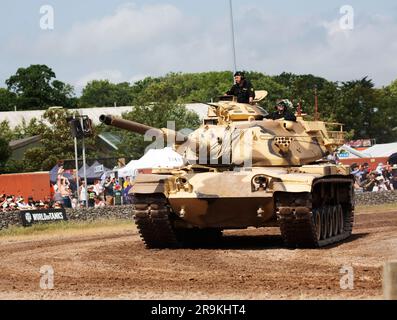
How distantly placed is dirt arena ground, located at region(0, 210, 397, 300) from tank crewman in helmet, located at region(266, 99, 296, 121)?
2755 millimetres

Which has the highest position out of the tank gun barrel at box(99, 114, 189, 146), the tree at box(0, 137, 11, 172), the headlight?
the tank gun barrel at box(99, 114, 189, 146)

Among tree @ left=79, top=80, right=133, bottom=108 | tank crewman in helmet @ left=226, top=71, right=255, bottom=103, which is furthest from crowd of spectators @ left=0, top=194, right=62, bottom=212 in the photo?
tree @ left=79, top=80, right=133, bottom=108

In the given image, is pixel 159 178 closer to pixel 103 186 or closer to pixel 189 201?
pixel 189 201

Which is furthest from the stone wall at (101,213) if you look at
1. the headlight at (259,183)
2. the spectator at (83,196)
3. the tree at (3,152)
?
the tree at (3,152)

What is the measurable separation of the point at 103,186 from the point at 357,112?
3778cm

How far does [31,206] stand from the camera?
38.1 m

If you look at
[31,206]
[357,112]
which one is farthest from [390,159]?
[357,112]

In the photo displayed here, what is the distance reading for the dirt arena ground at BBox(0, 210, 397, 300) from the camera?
47.1 ft

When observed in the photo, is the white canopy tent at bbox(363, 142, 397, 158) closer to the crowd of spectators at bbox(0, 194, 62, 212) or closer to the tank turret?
the crowd of spectators at bbox(0, 194, 62, 212)

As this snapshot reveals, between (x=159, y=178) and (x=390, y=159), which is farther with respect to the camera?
(x=390, y=159)

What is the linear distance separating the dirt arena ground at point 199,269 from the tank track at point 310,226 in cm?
35

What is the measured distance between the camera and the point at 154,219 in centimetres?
2156
